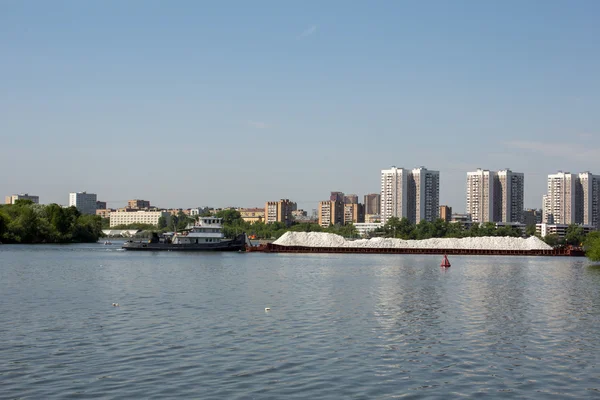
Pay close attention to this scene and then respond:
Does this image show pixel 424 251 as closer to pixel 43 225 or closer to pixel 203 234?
pixel 203 234

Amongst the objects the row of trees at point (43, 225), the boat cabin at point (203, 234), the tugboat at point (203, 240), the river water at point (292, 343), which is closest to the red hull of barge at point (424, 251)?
the tugboat at point (203, 240)

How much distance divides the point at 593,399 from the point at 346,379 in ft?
19.9

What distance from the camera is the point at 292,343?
23.9m

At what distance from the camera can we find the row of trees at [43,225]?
135 meters

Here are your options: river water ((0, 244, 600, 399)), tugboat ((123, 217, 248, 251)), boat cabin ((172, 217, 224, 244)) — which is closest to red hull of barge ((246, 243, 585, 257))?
tugboat ((123, 217, 248, 251))

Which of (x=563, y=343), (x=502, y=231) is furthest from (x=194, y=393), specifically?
(x=502, y=231)

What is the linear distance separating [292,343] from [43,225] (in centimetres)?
12681

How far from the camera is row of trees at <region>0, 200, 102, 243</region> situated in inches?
5305

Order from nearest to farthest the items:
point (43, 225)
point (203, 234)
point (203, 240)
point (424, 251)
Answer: point (203, 240), point (203, 234), point (424, 251), point (43, 225)

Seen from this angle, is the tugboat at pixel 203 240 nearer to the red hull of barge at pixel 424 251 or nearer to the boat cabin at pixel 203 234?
the boat cabin at pixel 203 234

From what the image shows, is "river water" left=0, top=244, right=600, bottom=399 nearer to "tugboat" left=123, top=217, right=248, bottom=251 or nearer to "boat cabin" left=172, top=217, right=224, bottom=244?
"tugboat" left=123, top=217, right=248, bottom=251

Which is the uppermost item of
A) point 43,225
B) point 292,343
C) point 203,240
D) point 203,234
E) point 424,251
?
point 43,225

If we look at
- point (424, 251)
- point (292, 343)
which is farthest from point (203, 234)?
point (292, 343)

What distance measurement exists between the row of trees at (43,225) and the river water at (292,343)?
97.4m
